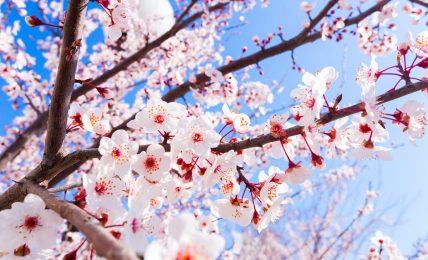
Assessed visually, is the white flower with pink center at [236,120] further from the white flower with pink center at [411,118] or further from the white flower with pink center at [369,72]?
the white flower with pink center at [411,118]

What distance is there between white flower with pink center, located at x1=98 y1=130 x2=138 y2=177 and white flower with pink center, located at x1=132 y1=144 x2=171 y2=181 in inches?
1.8

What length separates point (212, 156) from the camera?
1.80 meters

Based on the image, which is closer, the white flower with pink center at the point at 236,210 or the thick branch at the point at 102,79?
the white flower with pink center at the point at 236,210

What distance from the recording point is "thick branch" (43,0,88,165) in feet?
5.31

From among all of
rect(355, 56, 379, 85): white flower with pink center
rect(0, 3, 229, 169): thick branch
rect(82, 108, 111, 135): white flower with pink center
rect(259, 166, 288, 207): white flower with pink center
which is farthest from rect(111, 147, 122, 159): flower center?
rect(0, 3, 229, 169): thick branch

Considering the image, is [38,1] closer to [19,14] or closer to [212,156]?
[19,14]

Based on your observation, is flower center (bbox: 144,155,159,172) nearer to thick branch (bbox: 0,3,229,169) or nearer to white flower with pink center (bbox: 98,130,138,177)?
white flower with pink center (bbox: 98,130,138,177)

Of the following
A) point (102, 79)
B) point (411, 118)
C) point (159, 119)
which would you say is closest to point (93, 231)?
point (159, 119)

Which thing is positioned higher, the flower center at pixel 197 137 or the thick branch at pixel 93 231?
the flower center at pixel 197 137

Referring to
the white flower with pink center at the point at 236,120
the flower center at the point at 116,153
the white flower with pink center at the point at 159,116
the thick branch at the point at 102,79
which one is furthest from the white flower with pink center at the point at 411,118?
the thick branch at the point at 102,79

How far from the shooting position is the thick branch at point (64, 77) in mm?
1619

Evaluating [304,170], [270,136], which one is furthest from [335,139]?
[270,136]

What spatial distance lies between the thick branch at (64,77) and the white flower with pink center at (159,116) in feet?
1.25

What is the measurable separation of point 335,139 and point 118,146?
113cm
